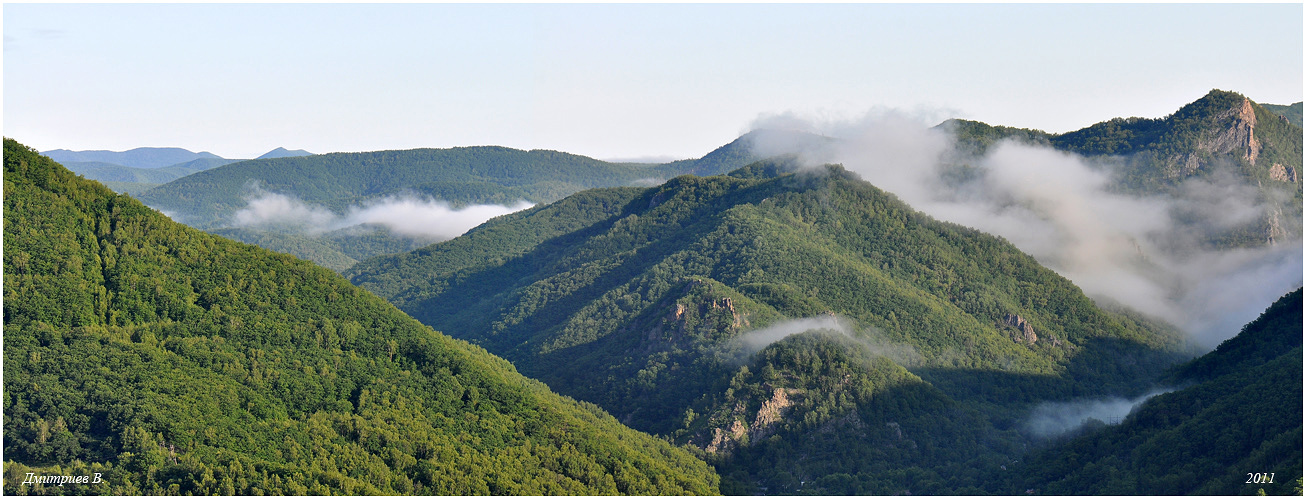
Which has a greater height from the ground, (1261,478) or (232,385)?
(232,385)

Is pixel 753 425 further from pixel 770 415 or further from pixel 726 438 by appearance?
pixel 726 438

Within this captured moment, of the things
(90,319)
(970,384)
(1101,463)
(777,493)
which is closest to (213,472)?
(90,319)

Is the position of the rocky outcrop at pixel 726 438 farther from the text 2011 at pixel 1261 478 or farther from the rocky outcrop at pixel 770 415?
the text 2011 at pixel 1261 478

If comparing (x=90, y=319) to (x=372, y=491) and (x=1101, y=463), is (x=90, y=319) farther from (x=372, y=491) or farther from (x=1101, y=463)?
(x=1101, y=463)

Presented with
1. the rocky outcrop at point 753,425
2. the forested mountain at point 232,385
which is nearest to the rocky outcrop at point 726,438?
the rocky outcrop at point 753,425

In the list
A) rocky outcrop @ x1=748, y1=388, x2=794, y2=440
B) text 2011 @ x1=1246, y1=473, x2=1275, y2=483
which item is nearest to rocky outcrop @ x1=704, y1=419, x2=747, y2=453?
rocky outcrop @ x1=748, y1=388, x2=794, y2=440

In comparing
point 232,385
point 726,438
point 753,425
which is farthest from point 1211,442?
point 232,385
